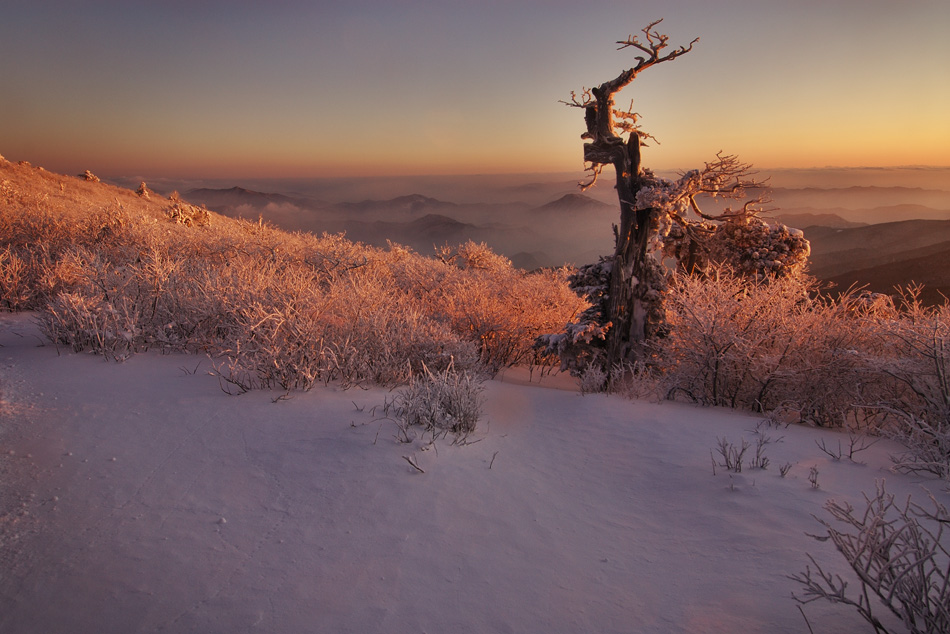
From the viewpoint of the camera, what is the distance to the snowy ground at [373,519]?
2195mm

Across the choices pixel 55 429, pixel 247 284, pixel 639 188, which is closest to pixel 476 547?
pixel 55 429

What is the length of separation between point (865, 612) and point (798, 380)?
408 centimetres

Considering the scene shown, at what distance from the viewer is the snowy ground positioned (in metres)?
2.20

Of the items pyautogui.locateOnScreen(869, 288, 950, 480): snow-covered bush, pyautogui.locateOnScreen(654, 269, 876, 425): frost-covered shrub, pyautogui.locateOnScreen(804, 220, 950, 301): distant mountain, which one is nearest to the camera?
pyautogui.locateOnScreen(869, 288, 950, 480): snow-covered bush

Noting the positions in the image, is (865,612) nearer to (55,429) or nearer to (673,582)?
(673,582)

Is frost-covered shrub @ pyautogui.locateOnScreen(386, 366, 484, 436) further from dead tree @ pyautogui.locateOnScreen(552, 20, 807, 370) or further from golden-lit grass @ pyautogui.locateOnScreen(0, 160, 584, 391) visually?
dead tree @ pyautogui.locateOnScreen(552, 20, 807, 370)

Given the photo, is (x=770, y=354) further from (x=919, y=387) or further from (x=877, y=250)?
(x=877, y=250)

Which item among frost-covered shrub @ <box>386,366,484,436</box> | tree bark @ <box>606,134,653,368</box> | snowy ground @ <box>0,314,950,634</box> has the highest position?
tree bark @ <box>606,134,653,368</box>

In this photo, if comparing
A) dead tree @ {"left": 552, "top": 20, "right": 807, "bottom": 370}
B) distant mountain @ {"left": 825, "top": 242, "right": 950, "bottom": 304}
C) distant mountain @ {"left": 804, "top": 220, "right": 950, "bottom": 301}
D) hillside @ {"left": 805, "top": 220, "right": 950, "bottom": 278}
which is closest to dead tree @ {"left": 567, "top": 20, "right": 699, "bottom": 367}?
dead tree @ {"left": 552, "top": 20, "right": 807, "bottom": 370}

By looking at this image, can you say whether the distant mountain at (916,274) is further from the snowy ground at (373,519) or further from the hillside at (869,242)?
the snowy ground at (373,519)

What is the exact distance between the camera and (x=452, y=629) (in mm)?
2109

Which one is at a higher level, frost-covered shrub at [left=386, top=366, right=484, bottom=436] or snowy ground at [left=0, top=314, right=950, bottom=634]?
frost-covered shrub at [left=386, top=366, right=484, bottom=436]

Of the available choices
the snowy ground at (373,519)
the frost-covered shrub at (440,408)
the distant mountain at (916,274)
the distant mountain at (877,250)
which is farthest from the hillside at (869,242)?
the frost-covered shrub at (440,408)

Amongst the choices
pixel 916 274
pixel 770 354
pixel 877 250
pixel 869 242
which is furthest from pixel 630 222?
pixel 869 242
